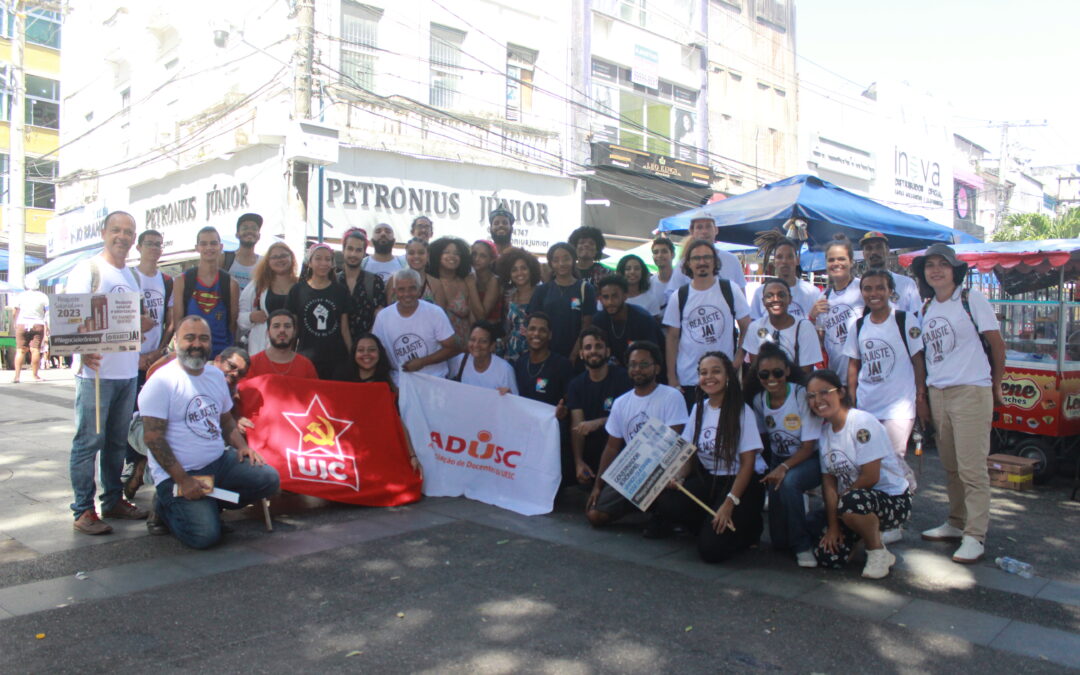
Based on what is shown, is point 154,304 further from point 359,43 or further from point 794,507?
point 359,43

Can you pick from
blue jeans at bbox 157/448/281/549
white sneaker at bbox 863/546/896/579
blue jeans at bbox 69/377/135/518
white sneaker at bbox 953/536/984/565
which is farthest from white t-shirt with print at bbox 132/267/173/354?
white sneaker at bbox 953/536/984/565

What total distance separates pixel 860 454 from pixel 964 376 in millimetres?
1014

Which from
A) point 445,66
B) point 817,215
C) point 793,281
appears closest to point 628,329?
point 793,281

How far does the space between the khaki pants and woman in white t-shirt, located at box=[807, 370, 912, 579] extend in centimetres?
57

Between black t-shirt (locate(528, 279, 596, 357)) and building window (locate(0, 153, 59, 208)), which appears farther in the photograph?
building window (locate(0, 153, 59, 208))

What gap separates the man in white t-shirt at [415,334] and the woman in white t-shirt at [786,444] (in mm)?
2582

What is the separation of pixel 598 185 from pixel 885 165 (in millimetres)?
17192

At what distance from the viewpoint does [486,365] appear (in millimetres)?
6629

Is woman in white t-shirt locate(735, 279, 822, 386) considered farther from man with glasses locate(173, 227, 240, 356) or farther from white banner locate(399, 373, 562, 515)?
man with glasses locate(173, 227, 240, 356)

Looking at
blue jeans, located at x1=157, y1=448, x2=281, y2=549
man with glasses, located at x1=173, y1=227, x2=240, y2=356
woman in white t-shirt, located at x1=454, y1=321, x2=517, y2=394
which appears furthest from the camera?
woman in white t-shirt, located at x1=454, y1=321, x2=517, y2=394

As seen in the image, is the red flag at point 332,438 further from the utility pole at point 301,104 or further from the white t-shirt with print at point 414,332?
the utility pole at point 301,104

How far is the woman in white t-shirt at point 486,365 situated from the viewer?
657cm

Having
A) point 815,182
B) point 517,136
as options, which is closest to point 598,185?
point 517,136

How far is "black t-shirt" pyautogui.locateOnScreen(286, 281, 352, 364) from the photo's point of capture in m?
6.50
